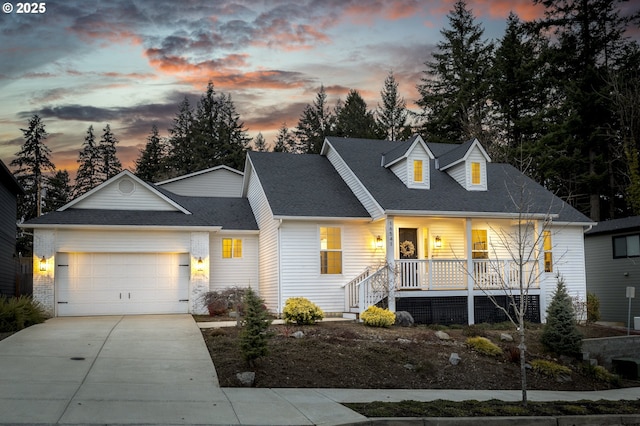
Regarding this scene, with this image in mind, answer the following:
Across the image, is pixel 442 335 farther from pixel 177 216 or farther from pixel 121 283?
pixel 121 283

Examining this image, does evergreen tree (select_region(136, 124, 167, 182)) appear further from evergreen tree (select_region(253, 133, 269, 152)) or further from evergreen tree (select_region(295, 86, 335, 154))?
evergreen tree (select_region(295, 86, 335, 154))

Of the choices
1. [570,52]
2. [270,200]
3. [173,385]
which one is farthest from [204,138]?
[173,385]

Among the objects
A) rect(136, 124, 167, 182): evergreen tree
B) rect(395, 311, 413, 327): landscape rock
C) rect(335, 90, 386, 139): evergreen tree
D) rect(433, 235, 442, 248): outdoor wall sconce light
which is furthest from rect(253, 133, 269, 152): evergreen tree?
rect(395, 311, 413, 327): landscape rock

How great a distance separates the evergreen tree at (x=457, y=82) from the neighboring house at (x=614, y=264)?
15904mm

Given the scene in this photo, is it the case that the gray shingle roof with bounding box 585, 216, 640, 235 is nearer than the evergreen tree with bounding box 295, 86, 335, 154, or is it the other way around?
the gray shingle roof with bounding box 585, 216, 640, 235

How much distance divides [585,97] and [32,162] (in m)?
40.7

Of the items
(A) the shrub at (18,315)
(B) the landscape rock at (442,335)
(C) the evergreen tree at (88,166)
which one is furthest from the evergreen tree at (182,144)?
(B) the landscape rock at (442,335)

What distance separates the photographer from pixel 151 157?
59250 millimetres

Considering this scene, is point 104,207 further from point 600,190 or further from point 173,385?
point 600,190

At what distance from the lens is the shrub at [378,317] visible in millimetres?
18656

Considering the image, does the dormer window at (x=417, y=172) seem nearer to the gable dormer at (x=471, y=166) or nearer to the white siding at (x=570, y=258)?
the gable dormer at (x=471, y=166)

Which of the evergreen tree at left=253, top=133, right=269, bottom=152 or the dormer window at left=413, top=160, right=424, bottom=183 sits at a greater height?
the evergreen tree at left=253, top=133, right=269, bottom=152

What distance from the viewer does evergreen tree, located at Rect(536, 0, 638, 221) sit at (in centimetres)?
3662

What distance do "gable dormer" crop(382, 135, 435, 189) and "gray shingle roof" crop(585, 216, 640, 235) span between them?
8.78 metres
